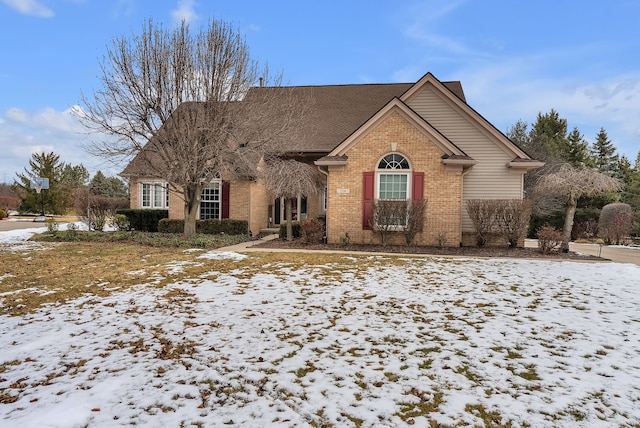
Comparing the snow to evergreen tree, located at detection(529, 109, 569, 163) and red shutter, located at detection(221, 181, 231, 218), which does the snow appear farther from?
evergreen tree, located at detection(529, 109, 569, 163)

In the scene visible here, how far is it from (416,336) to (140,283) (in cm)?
551

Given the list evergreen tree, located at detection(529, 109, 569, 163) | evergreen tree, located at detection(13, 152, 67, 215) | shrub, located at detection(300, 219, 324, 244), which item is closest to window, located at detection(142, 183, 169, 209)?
shrub, located at detection(300, 219, 324, 244)

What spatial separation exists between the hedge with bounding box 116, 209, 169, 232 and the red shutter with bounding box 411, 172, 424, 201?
492 inches

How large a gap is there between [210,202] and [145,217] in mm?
3600

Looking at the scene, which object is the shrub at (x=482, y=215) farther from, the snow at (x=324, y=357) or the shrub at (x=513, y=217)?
the snow at (x=324, y=357)

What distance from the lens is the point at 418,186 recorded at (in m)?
12.4

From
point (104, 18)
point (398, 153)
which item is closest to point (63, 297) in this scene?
point (398, 153)

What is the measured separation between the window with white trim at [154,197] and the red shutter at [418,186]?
1310cm

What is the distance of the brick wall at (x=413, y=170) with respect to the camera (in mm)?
12344

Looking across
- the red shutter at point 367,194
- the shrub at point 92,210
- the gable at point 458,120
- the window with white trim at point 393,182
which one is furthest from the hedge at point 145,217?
the gable at point 458,120

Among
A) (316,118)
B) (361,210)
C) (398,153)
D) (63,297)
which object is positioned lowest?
(63,297)

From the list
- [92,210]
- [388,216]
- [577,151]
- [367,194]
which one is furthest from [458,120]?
[577,151]

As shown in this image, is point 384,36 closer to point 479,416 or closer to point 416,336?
point 416,336

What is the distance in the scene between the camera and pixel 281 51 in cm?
1480
